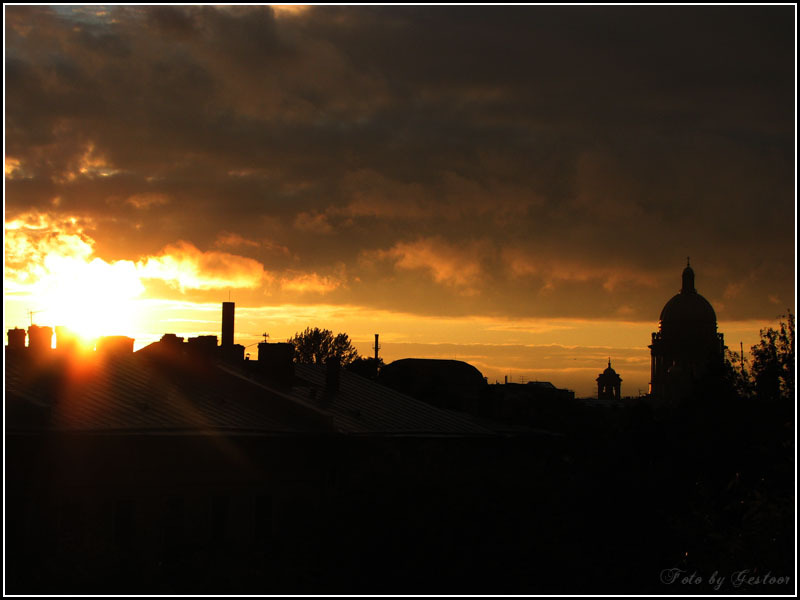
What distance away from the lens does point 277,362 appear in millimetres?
43625

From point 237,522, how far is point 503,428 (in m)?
15.8

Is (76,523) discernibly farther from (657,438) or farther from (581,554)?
(657,438)

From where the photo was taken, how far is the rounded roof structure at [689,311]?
193 metres

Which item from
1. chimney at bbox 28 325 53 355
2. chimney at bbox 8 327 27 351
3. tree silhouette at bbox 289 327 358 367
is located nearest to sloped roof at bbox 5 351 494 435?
chimney at bbox 28 325 53 355

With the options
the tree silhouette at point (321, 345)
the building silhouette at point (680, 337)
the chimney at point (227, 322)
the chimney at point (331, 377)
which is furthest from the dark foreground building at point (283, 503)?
the building silhouette at point (680, 337)

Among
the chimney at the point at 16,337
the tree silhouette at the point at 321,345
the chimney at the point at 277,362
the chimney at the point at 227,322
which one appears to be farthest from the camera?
the tree silhouette at the point at 321,345

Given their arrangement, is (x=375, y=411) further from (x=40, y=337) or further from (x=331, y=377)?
(x=40, y=337)

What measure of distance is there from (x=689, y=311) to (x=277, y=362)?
6275 inches

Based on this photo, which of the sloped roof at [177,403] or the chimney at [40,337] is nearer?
the sloped roof at [177,403]

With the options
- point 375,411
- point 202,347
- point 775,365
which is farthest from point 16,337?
point 775,365

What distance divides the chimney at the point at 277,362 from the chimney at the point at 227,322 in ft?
19.5

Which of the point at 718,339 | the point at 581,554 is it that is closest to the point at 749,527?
the point at 581,554

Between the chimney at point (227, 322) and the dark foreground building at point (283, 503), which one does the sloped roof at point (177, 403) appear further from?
the chimney at point (227, 322)

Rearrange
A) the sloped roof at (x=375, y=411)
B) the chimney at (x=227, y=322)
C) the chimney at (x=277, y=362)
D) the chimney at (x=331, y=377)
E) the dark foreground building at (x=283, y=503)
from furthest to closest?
the chimney at (x=227, y=322), the chimney at (x=331, y=377), the chimney at (x=277, y=362), the sloped roof at (x=375, y=411), the dark foreground building at (x=283, y=503)
